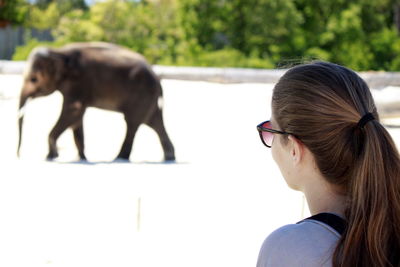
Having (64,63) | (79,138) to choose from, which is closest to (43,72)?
(64,63)

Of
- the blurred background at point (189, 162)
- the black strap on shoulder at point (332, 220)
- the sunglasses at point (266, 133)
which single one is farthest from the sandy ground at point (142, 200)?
the black strap on shoulder at point (332, 220)

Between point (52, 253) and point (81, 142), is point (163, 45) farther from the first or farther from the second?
point (52, 253)

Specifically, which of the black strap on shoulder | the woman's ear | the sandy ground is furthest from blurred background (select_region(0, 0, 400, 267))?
the black strap on shoulder

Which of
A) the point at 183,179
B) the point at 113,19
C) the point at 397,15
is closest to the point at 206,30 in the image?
the point at 113,19

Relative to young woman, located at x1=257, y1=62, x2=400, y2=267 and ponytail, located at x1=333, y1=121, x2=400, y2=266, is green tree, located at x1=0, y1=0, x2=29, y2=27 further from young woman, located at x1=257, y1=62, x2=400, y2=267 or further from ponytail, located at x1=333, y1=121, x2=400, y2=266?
ponytail, located at x1=333, y1=121, x2=400, y2=266

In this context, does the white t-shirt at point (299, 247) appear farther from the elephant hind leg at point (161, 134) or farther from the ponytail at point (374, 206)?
the elephant hind leg at point (161, 134)

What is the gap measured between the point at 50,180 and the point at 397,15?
69.2ft

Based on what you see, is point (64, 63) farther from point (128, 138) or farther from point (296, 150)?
point (296, 150)

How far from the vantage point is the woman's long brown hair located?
1487 mm

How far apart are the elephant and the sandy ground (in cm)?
56

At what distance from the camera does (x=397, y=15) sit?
84.8 feet

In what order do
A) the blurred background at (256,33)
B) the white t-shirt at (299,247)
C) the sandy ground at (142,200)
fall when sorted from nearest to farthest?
the white t-shirt at (299,247) → the sandy ground at (142,200) → the blurred background at (256,33)

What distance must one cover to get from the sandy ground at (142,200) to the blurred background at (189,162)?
0.01m

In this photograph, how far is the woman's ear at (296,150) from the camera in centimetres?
160
